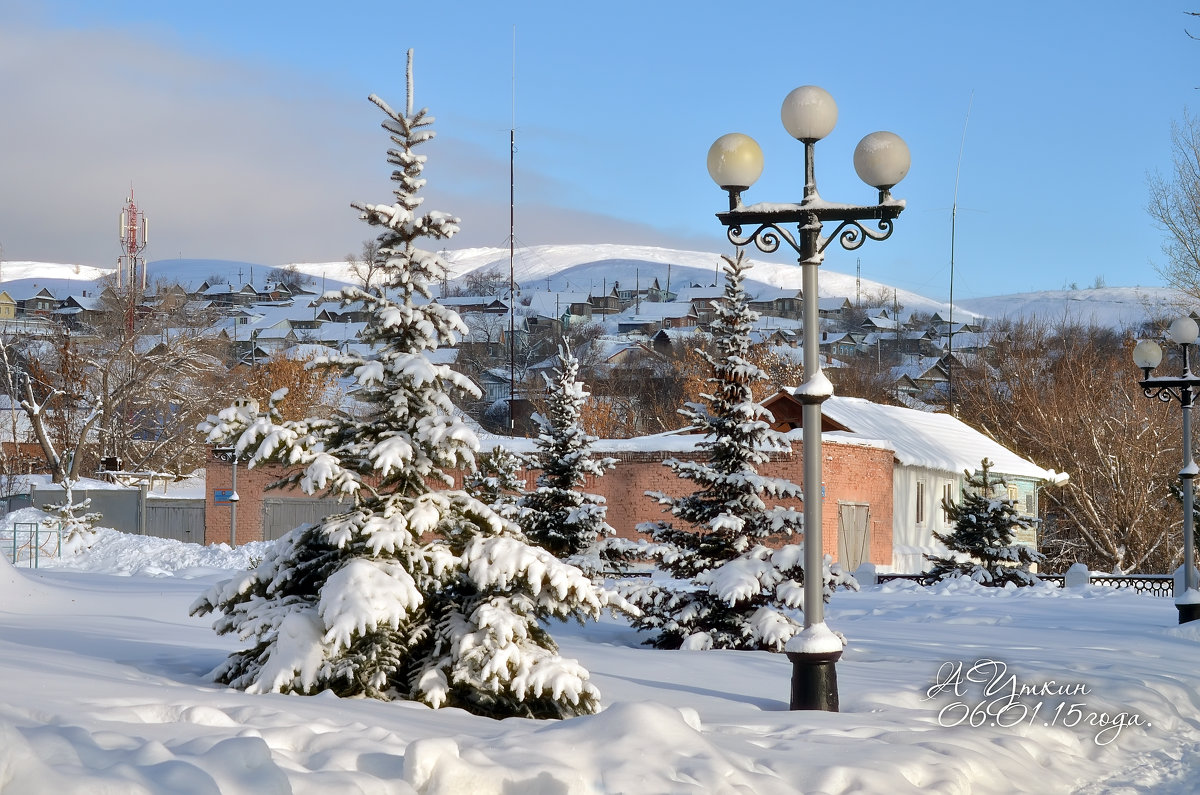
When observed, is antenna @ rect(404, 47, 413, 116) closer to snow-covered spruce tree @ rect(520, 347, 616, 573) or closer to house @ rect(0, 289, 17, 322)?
snow-covered spruce tree @ rect(520, 347, 616, 573)

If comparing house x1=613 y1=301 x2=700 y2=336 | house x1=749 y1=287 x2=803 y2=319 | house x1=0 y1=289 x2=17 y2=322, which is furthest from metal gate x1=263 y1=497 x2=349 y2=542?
house x1=749 y1=287 x2=803 y2=319

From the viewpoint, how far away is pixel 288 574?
962 centimetres

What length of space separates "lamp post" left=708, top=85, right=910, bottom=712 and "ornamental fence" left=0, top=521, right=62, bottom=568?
85.1ft

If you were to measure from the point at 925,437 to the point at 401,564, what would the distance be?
3490 centimetres

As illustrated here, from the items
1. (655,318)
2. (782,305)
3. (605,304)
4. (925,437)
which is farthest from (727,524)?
→ (605,304)

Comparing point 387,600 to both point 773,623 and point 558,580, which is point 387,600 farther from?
point 773,623

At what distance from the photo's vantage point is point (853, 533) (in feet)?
112

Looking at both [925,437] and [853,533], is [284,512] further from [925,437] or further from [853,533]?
[925,437]

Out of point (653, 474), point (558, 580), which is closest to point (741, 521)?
point (558, 580)

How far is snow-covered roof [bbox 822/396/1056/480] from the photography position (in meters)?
37.9

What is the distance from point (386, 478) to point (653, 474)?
25.0m

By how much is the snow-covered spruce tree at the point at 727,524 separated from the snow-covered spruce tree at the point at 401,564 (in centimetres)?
574

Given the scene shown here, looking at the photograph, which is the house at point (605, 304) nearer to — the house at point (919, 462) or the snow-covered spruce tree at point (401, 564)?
the house at point (919, 462)

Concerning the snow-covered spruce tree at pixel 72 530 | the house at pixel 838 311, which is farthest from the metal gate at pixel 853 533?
the house at pixel 838 311
